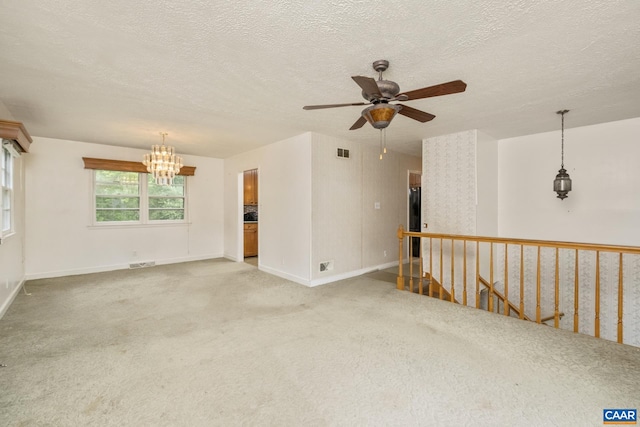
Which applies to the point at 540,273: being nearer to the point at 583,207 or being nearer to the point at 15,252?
the point at 583,207

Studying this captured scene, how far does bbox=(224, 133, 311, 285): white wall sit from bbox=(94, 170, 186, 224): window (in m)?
1.76

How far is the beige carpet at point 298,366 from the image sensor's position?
1.83 meters

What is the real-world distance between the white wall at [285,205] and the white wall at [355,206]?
0.58 feet

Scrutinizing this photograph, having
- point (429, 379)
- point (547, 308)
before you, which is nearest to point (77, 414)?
point (429, 379)

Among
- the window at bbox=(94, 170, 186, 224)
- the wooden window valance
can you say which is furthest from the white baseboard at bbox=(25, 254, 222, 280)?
the wooden window valance

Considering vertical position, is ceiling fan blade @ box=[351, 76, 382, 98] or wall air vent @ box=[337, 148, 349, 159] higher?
wall air vent @ box=[337, 148, 349, 159]

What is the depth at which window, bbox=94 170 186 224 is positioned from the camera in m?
5.67

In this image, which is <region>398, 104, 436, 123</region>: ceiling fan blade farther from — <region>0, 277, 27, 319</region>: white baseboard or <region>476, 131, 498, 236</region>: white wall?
<region>0, 277, 27, 319</region>: white baseboard

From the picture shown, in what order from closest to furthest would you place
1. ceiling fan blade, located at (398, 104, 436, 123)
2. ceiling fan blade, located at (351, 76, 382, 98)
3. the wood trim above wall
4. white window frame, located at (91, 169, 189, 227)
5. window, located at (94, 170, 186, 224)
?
1. ceiling fan blade, located at (351, 76, 382, 98)
2. ceiling fan blade, located at (398, 104, 436, 123)
3. the wood trim above wall
4. white window frame, located at (91, 169, 189, 227)
5. window, located at (94, 170, 186, 224)

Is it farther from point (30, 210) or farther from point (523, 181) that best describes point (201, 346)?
point (523, 181)

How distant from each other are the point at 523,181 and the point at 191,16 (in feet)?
17.2

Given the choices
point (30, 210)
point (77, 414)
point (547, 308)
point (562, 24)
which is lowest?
point (547, 308)

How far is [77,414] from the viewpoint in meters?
1.82

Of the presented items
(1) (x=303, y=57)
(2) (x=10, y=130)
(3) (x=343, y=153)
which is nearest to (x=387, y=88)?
(1) (x=303, y=57)
